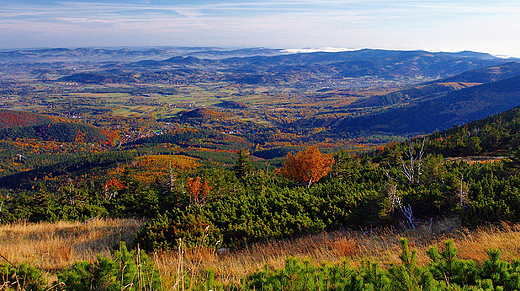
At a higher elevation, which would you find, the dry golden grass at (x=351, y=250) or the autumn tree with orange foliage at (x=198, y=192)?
the dry golden grass at (x=351, y=250)

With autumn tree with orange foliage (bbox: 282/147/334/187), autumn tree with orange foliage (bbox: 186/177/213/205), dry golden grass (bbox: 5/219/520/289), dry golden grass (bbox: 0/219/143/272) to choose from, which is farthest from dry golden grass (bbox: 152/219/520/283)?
autumn tree with orange foliage (bbox: 282/147/334/187)

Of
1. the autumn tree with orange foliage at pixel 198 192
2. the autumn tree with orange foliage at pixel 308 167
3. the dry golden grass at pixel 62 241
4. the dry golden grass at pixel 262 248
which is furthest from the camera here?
the autumn tree with orange foliage at pixel 308 167

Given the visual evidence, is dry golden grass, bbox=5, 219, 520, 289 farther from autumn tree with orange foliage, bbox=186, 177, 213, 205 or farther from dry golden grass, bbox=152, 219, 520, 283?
autumn tree with orange foliage, bbox=186, 177, 213, 205

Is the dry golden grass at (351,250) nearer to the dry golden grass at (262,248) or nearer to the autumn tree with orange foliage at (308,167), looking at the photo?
the dry golden grass at (262,248)

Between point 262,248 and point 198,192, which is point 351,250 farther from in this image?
point 198,192

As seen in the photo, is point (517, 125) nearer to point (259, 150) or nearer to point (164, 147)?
point (259, 150)

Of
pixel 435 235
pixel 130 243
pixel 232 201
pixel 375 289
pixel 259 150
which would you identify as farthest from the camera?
pixel 259 150

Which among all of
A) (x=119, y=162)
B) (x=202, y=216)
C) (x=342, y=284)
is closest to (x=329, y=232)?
(x=202, y=216)

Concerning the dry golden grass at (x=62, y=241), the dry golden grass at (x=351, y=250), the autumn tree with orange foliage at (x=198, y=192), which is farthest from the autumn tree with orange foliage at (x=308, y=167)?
the dry golden grass at (x=62, y=241)
